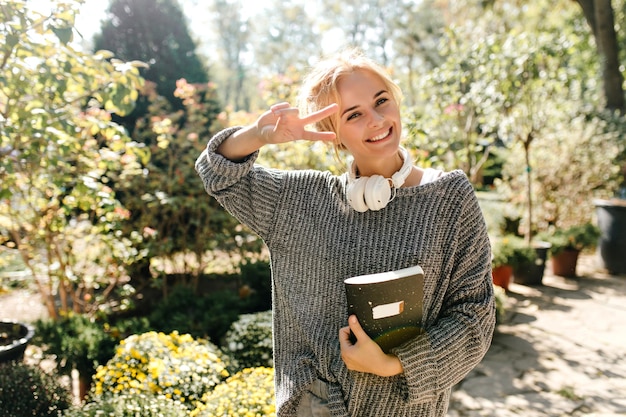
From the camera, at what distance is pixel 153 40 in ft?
25.3

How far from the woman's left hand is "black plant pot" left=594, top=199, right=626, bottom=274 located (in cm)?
694

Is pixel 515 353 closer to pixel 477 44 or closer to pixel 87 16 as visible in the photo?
pixel 477 44

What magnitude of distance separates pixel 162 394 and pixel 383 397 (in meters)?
1.56

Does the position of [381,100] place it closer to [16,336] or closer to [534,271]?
[16,336]

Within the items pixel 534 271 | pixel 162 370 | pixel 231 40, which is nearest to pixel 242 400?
pixel 162 370

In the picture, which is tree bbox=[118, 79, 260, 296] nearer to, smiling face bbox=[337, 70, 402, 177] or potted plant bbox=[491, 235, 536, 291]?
potted plant bbox=[491, 235, 536, 291]

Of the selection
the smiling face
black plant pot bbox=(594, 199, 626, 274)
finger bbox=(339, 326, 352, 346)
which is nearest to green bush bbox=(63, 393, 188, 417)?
finger bbox=(339, 326, 352, 346)

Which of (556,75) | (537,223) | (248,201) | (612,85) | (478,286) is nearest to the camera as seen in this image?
(478,286)

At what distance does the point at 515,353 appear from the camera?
4.31 metres

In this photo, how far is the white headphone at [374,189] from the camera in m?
1.33

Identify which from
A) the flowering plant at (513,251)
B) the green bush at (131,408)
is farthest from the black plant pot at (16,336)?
the flowering plant at (513,251)

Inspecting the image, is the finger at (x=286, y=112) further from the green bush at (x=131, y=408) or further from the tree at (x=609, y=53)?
the tree at (x=609, y=53)

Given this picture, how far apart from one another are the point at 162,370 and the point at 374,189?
1.80 meters

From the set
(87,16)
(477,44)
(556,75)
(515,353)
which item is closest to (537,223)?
(556,75)
